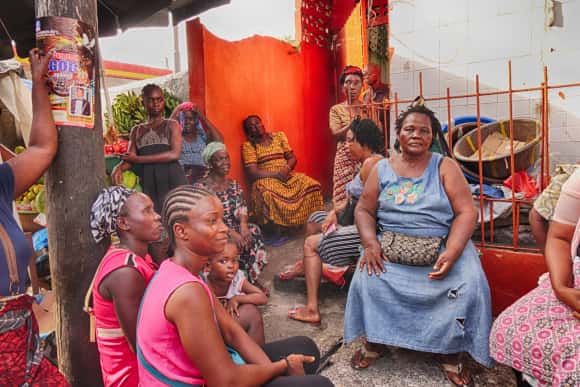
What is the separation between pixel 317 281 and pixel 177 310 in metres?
2.27

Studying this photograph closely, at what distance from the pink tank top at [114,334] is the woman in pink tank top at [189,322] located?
29cm

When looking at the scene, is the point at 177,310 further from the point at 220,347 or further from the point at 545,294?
the point at 545,294

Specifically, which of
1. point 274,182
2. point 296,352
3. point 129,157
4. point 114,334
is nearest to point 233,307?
point 296,352

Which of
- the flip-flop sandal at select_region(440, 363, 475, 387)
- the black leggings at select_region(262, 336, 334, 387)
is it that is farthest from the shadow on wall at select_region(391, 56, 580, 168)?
the black leggings at select_region(262, 336, 334, 387)

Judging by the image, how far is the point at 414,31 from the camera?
16.3 ft

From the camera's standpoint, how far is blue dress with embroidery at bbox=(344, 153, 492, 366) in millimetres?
2625

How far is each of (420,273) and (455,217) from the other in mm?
443

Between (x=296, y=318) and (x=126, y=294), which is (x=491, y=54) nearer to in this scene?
(x=296, y=318)

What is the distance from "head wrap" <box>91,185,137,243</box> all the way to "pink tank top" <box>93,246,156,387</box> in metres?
0.16

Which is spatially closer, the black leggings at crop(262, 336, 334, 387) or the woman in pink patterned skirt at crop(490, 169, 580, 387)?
the black leggings at crop(262, 336, 334, 387)

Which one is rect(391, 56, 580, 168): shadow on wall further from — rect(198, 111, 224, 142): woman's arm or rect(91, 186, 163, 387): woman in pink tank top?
rect(91, 186, 163, 387): woman in pink tank top

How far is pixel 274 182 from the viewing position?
17.9ft

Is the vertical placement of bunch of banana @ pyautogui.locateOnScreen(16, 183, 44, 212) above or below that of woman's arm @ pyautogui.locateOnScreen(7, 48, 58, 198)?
below

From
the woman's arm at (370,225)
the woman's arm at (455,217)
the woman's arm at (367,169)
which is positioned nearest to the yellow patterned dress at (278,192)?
the woman's arm at (367,169)
